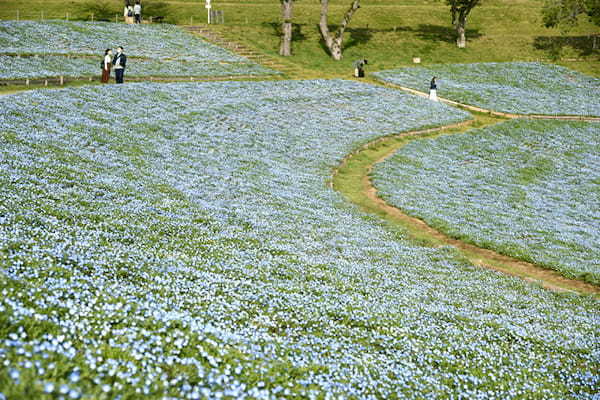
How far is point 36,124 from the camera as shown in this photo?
24750mm

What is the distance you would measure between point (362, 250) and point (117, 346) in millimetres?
12028

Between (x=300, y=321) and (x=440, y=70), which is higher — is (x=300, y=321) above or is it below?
below

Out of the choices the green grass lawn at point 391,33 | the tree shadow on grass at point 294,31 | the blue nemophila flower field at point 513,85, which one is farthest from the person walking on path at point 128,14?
the blue nemophila flower field at point 513,85

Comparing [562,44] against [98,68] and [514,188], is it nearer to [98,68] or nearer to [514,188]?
[514,188]

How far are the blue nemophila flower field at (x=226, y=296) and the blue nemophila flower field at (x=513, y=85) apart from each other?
41.0 m

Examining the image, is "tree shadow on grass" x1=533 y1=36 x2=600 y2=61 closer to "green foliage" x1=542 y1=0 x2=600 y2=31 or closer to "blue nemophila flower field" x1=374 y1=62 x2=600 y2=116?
"green foliage" x1=542 y1=0 x2=600 y2=31

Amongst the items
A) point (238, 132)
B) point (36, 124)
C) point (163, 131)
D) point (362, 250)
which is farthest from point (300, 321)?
point (238, 132)

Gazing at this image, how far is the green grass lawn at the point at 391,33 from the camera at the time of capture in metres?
76.9

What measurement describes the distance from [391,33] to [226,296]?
281ft

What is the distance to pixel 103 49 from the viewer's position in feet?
186

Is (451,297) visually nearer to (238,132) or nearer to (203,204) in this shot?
(203,204)

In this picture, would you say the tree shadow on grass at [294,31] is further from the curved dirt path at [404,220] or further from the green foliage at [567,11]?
the curved dirt path at [404,220]

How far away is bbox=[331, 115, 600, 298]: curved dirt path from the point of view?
19.4m

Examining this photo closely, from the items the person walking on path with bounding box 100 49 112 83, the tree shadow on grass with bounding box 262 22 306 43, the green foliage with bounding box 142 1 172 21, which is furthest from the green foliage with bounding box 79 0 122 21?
the person walking on path with bounding box 100 49 112 83
